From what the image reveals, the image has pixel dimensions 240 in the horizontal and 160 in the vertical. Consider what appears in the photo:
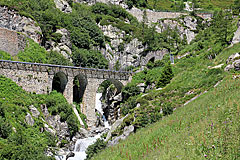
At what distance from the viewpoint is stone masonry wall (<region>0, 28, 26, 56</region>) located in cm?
3928

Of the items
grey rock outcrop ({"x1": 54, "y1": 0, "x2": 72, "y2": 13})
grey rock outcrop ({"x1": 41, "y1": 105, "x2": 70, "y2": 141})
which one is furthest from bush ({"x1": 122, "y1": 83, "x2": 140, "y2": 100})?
grey rock outcrop ({"x1": 54, "y1": 0, "x2": 72, "y2": 13})

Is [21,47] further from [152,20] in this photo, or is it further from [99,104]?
[152,20]

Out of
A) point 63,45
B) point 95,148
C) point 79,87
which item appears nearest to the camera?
point 95,148

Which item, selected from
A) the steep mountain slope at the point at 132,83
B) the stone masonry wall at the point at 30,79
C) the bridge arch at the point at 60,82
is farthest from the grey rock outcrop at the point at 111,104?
the stone masonry wall at the point at 30,79

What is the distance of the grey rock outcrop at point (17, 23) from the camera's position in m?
46.5

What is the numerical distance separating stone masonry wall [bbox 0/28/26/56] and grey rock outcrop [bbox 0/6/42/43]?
4568 millimetres

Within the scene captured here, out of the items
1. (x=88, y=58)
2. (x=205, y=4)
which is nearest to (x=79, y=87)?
(x=88, y=58)

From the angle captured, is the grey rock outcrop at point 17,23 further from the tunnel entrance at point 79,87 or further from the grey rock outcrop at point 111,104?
the grey rock outcrop at point 111,104

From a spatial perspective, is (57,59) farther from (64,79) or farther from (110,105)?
(110,105)

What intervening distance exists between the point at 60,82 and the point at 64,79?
44.7 inches

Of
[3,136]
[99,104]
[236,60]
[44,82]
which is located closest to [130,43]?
[99,104]

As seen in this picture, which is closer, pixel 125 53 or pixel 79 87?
pixel 79 87

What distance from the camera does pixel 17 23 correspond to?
4678cm

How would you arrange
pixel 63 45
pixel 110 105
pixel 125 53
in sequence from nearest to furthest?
pixel 110 105, pixel 63 45, pixel 125 53
